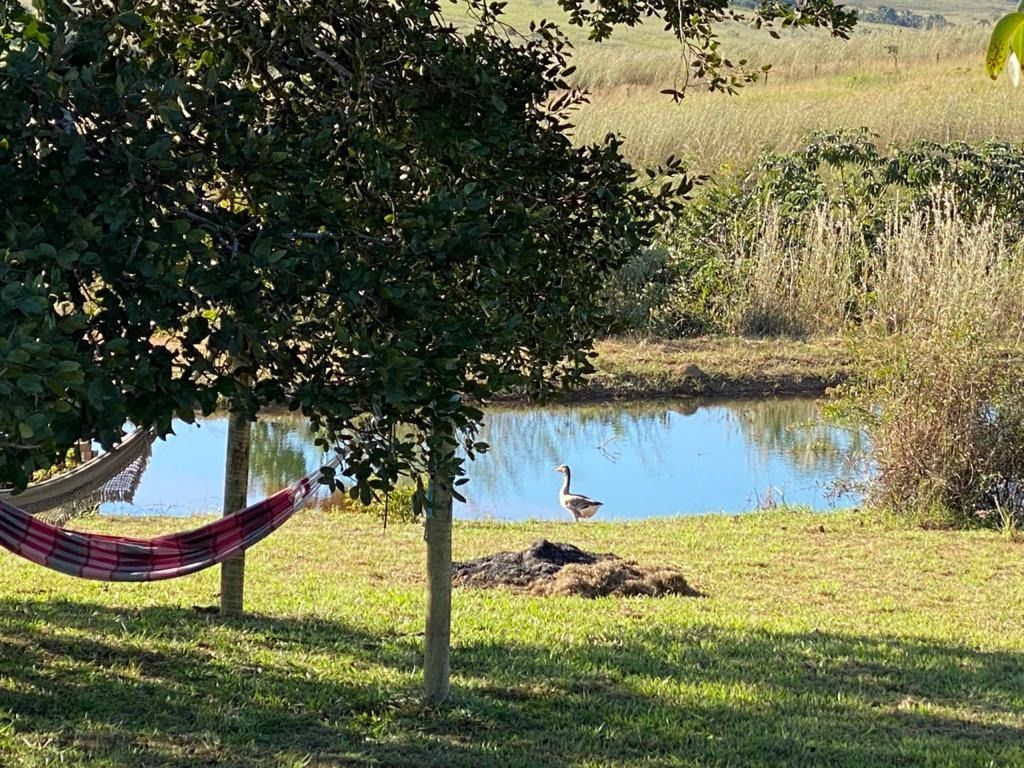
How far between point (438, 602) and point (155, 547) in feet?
5.72

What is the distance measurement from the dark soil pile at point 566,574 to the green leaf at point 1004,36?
658 centimetres

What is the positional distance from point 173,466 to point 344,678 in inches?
374

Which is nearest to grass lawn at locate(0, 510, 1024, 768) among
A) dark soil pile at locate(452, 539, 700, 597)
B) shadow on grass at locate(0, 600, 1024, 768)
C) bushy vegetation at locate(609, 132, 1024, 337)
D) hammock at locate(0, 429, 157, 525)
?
shadow on grass at locate(0, 600, 1024, 768)

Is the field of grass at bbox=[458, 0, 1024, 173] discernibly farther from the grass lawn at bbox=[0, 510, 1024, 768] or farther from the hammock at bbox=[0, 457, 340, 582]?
the hammock at bbox=[0, 457, 340, 582]

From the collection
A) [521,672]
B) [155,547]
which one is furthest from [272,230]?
A: [155,547]

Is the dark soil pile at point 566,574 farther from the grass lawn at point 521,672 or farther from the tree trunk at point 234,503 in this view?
the tree trunk at point 234,503

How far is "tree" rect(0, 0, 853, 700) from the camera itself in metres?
3.17

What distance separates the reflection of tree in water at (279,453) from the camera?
1341 cm

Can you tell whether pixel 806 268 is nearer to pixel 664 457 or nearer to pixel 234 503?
pixel 664 457

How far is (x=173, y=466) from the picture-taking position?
48.8 feet

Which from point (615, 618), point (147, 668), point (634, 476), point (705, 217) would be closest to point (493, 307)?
point (147, 668)

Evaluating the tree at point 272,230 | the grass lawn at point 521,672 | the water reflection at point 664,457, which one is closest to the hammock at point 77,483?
the grass lawn at point 521,672

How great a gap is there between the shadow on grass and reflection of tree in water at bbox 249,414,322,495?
645cm

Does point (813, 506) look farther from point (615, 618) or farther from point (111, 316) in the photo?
point (111, 316)
